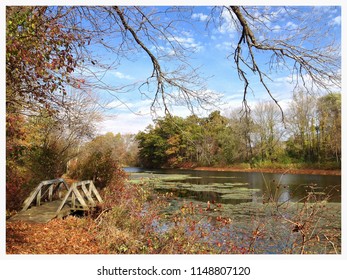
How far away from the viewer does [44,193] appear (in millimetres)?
8125

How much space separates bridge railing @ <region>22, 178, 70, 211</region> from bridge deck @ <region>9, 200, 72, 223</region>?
20cm

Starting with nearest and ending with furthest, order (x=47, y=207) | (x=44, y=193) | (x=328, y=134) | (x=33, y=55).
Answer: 1. (x=33, y=55)
2. (x=47, y=207)
3. (x=44, y=193)
4. (x=328, y=134)

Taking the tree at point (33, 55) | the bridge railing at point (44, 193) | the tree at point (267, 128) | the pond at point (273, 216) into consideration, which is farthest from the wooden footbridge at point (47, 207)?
the tree at point (267, 128)

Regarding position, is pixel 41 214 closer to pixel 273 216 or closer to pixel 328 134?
pixel 273 216

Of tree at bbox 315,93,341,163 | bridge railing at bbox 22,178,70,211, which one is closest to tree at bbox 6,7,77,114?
bridge railing at bbox 22,178,70,211

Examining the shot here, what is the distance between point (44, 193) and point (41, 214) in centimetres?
155

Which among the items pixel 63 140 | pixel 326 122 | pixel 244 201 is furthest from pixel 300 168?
pixel 63 140

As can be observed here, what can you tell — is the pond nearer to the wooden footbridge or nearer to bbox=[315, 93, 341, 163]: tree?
the wooden footbridge

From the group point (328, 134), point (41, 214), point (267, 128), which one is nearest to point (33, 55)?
point (41, 214)

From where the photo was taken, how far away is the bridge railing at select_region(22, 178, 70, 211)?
279 inches

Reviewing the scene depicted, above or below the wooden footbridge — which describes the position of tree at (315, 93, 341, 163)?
above
